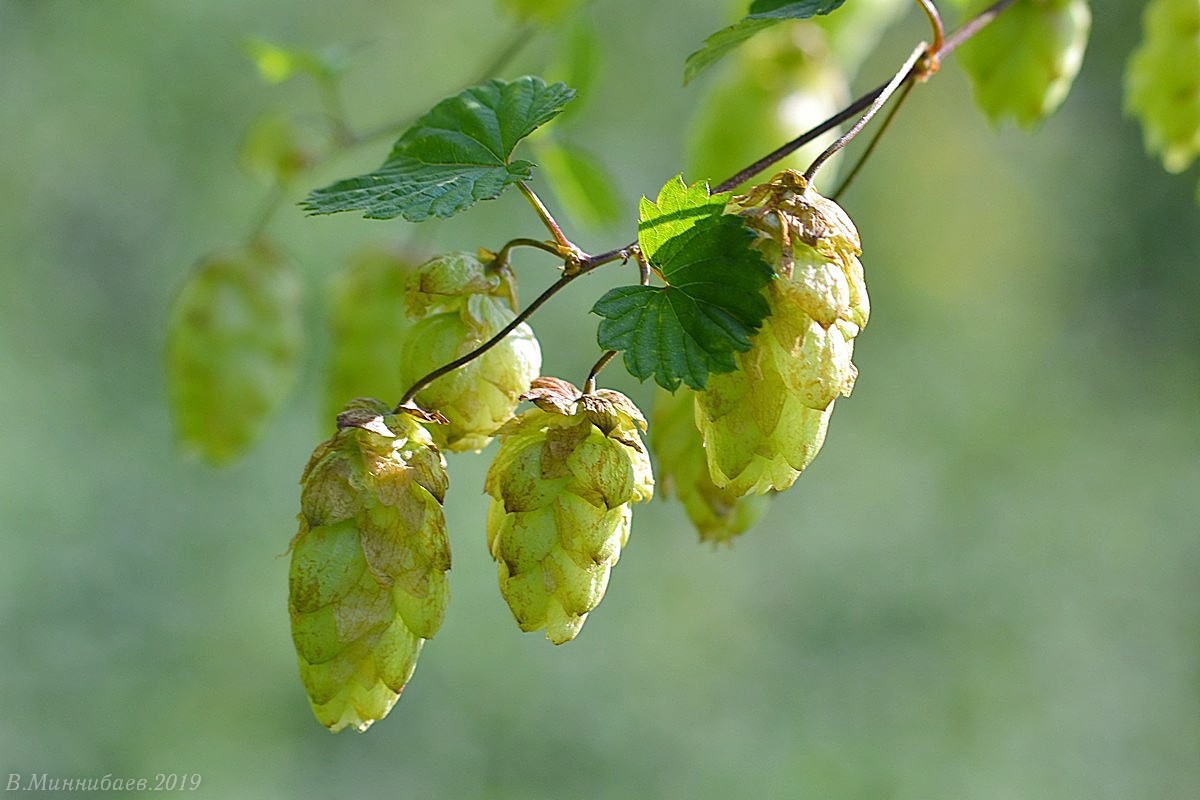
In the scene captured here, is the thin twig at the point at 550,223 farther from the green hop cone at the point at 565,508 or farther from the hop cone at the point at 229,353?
the hop cone at the point at 229,353

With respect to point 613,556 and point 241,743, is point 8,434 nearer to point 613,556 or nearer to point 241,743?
point 241,743

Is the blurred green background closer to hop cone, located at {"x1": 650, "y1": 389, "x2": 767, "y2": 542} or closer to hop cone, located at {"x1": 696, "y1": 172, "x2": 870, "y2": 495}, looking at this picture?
hop cone, located at {"x1": 650, "y1": 389, "x2": 767, "y2": 542}

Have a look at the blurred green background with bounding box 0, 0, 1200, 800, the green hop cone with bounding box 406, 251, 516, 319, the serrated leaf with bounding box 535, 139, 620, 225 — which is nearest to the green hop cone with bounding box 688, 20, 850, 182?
the serrated leaf with bounding box 535, 139, 620, 225

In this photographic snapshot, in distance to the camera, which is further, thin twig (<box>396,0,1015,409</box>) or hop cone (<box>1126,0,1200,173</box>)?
hop cone (<box>1126,0,1200,173</box>)

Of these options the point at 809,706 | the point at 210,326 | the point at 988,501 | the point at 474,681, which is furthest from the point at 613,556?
the point at 988,501

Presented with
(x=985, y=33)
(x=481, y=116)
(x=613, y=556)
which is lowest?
(x=985, y=33)

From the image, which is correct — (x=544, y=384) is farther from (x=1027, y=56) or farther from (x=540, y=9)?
(x=540, y=9)

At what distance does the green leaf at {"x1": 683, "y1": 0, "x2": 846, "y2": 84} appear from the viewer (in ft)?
1.82

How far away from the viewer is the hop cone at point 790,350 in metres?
0.47

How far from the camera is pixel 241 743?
10.4 ft

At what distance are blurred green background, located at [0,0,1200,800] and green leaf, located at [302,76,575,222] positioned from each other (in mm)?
2223

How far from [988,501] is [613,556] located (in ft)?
11.5

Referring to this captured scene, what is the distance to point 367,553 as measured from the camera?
50cm

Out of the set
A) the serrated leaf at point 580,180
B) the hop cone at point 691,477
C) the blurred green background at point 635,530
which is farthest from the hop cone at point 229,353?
the blurred green background at point 635,530
